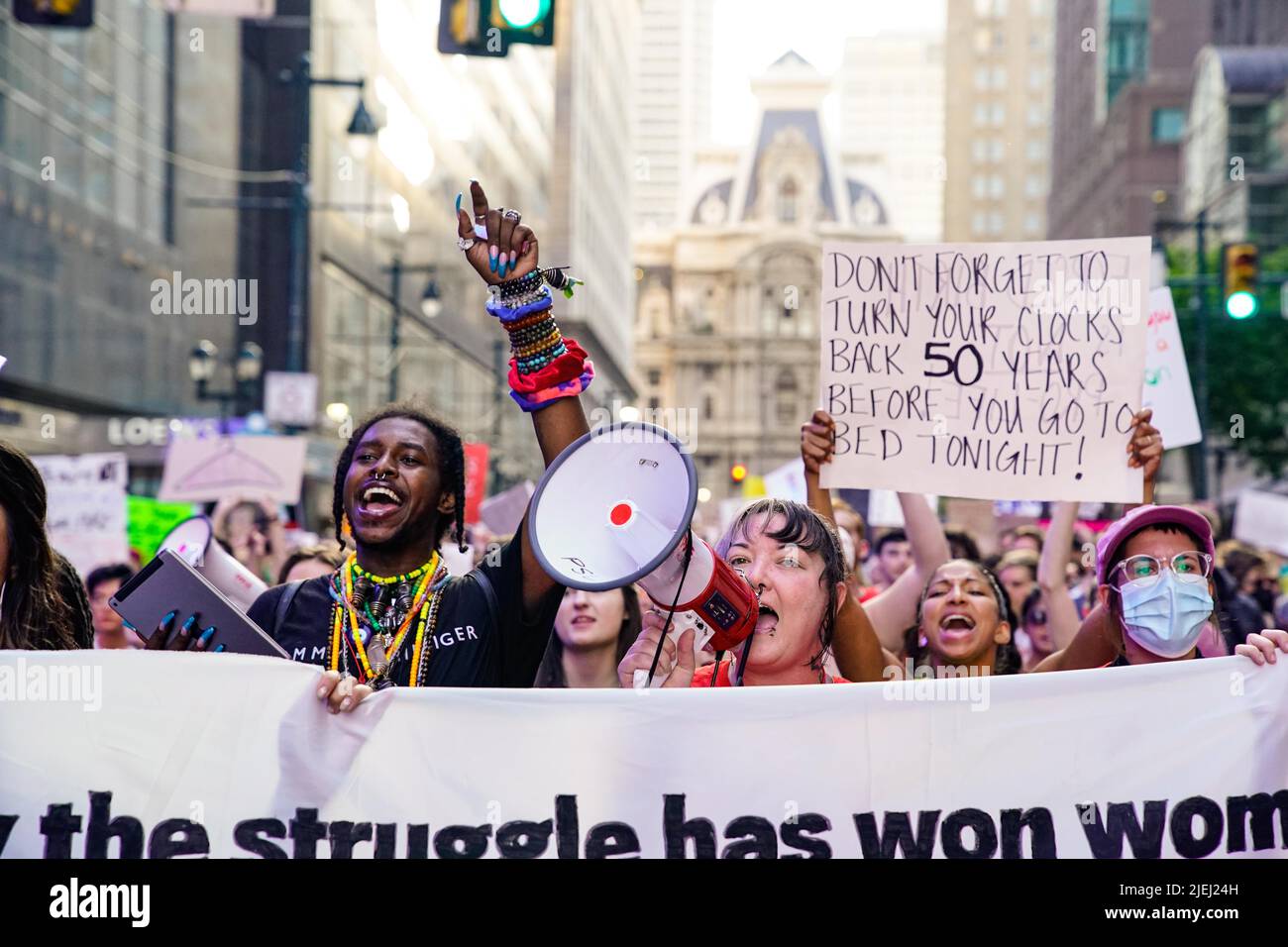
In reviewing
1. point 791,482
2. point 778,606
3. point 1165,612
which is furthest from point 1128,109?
point 778,606

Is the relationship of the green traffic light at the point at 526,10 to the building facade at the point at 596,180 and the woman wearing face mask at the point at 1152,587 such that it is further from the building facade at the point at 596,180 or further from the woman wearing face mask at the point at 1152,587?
the building facade at the point at 596,180

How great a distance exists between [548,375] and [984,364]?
4.58 ft

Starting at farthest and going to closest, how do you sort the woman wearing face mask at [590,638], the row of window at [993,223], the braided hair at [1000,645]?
the row of window at [993,223] → the woman wearing face mask at [590,638] → the braided hair at [1000,645]

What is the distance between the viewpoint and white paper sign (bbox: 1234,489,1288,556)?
38.0 ft

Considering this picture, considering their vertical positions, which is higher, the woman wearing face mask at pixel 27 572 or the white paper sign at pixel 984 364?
the white paper sign at pixel 984 364

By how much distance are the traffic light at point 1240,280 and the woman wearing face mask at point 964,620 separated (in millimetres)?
10592

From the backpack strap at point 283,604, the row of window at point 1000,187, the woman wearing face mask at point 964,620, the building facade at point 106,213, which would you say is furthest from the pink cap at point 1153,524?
the row of window at point 1000,187

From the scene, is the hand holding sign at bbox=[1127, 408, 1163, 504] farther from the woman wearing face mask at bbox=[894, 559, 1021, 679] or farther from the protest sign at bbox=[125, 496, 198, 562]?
the protest sign at bbox=[125, 496, 198, 562]

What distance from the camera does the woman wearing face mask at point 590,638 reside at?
4.75 m

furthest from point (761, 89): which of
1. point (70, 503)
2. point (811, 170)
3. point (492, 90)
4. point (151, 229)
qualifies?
point (70, 503)

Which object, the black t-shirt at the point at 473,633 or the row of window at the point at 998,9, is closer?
the black t-shirt at the point at 473,633

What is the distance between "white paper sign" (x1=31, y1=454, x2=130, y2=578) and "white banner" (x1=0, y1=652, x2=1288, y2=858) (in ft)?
18.8

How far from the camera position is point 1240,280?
47.4 feet

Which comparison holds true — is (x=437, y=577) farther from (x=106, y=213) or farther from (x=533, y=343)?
(x=106, y=213)
